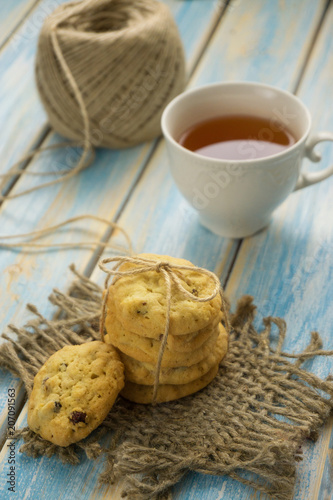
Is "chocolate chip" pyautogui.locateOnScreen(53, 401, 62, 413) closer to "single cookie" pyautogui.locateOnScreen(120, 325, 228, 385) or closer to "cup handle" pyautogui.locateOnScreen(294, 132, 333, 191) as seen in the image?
"single cookie" pyautogui.locateOnScreen(120, 325, 228, 385)

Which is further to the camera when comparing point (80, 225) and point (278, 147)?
point (80, 225)

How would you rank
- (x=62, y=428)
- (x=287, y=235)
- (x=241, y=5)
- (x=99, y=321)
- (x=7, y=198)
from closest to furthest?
(x=62, y=428), (x=99, y=321), (x=287, y=235), (x=7, y=198), (x=241, y=5)

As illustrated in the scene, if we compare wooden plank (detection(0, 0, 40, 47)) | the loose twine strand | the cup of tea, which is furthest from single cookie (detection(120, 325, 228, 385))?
wooden plank (detection(0, 0, 40, 47))

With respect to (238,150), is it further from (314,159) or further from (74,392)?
(74,392)

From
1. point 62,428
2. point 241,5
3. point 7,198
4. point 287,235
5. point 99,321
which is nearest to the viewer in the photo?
point 62,428

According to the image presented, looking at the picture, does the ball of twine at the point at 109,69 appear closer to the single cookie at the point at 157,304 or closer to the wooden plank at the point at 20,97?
the wooden plank at the point at 20,97

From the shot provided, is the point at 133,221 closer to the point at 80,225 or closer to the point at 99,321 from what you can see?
the point at 80,225

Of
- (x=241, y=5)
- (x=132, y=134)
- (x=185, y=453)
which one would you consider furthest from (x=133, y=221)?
(x=241, y=5)
